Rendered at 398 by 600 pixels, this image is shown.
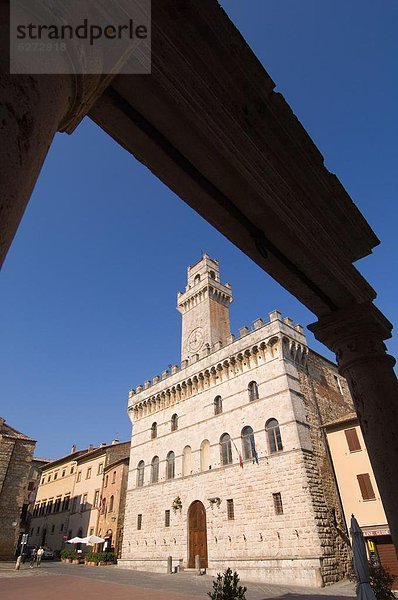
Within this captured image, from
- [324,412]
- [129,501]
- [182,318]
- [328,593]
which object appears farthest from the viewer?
[182,318]

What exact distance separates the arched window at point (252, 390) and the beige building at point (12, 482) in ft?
57.1

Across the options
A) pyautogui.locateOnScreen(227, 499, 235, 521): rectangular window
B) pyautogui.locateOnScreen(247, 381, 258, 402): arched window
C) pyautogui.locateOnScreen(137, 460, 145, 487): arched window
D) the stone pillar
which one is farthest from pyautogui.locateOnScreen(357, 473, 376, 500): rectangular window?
the stone pillar

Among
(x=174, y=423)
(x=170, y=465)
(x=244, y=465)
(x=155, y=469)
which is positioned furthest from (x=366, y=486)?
(x=155, y=469)

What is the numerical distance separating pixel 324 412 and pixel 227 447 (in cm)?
611

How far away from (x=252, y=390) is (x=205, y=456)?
5.37m

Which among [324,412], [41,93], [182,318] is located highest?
[182,318]

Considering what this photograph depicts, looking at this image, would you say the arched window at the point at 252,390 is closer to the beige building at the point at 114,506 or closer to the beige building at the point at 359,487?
the beige building at the point at 359,487

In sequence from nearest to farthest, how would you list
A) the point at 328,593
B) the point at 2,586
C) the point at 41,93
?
the point at 41,93 < the point at 328,593 < the point at 2,586

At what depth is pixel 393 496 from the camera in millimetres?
3264

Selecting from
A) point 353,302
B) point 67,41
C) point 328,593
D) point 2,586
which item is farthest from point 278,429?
point 67,41

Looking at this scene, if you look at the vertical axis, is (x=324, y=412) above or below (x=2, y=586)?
Answer: above

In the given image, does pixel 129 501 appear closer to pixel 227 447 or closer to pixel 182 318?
pixel 227 447

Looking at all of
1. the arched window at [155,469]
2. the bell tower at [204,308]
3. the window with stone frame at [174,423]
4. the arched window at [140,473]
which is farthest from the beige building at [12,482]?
the bell tower at [204,308]

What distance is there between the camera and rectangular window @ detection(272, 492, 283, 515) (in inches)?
695
